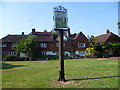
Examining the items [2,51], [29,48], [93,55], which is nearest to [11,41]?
[2,51]

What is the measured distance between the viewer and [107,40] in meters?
51.3

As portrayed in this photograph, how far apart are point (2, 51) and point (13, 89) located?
42.8 m

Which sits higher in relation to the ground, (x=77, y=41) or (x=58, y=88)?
(x=77, y=41)

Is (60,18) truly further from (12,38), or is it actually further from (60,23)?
(12,38)

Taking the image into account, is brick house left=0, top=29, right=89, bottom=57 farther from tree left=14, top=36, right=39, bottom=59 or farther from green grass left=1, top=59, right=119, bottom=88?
green grass left=1, top=59, right=119, bottom=88

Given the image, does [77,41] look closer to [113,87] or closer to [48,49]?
[48,49]

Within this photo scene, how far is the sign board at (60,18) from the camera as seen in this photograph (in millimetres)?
10141

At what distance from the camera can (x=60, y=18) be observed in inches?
404

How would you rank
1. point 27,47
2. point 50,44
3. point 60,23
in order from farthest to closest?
point 50,44 → point 27,47 → point 60,23

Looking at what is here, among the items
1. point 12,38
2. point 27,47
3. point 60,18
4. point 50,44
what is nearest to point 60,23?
point 60,18

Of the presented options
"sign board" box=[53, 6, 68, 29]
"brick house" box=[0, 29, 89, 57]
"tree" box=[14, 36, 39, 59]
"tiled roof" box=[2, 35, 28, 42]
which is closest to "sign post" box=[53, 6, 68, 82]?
"sign board" box=[53, 6, 68, 29]

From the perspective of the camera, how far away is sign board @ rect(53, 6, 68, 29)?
1014cm

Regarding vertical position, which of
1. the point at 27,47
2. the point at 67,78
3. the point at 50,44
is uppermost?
the point at 50,44

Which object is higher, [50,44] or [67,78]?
[50,44]
